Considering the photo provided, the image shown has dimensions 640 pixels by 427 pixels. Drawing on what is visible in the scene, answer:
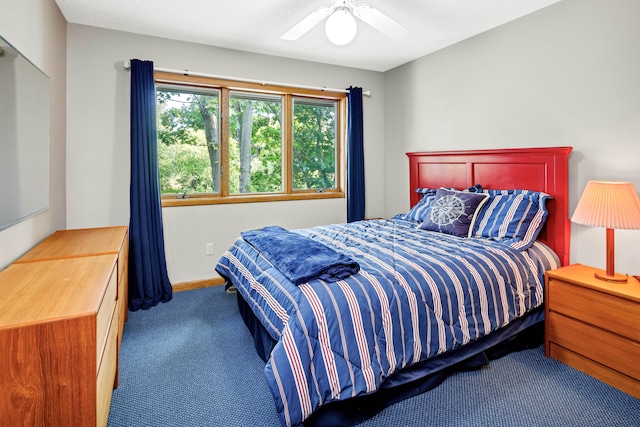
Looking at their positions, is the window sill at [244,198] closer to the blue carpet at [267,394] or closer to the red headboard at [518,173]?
the red headboard at [518,173]

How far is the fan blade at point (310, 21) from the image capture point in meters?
2.29

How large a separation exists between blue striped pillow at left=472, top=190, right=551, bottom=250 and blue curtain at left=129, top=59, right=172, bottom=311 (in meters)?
2.76

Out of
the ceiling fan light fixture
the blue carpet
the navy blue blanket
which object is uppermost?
the ceiling fan light fixture

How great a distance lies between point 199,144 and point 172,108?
0.42 m

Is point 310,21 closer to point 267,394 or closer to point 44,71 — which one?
point 44,71

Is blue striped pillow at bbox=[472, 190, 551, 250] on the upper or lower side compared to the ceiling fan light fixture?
lower

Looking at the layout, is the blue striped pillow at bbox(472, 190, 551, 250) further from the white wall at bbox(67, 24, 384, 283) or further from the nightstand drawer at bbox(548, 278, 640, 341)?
the white wall at bbox(67, 24, 384, 283)

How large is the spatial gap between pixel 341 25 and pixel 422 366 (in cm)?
202

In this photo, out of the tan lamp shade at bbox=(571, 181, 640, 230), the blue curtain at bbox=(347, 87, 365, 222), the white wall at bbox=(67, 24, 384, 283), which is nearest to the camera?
the tan lamp shade at bbox=(571, 181, 640, 230)

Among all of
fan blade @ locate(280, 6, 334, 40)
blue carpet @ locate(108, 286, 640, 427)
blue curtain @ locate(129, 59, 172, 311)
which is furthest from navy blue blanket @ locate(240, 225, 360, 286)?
fan blade @ locate(280, 6, 334, 40)

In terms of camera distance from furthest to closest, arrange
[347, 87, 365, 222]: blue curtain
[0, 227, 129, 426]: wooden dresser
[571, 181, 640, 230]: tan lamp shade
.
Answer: [347, 87, 365, 222]: blue curtain
[571, 181, 640, 230]: tan lamp shade
[0, 227, 129, 426]: wooden dresser

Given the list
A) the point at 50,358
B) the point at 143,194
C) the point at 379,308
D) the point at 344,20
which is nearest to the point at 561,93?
the point at 344,20

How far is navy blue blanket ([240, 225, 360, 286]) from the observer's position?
1.87 metres

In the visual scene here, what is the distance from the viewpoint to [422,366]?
1.93m
